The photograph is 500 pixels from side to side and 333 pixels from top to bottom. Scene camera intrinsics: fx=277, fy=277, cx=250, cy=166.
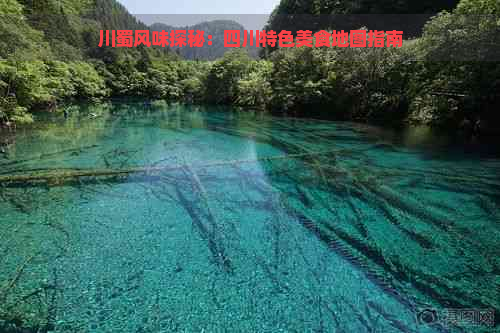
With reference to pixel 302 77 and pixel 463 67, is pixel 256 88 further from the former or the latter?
pixel 463 67

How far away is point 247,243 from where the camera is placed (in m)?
6.04

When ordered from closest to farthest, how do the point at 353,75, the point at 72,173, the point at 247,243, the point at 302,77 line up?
the point at 247,243 → the point at 72,173 → the point at 353,75 → the point at 302,77

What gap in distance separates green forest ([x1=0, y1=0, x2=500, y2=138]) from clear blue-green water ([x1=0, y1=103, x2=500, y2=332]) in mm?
7016

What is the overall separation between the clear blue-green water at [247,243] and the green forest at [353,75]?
7016 millimetres

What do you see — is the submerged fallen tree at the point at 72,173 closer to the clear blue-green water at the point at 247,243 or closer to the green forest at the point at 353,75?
the clear blue-green water at the point at 247,243

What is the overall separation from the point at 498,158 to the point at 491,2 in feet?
28.9

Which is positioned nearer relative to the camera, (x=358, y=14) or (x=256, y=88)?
(x=256, y=88)

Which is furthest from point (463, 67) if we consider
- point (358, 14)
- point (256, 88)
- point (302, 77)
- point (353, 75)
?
point (358, 14)

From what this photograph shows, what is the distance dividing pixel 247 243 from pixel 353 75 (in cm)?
2142

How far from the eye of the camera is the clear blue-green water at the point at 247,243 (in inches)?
163

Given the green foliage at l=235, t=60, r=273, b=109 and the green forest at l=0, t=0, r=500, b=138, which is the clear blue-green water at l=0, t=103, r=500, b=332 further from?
the green foliage at l=235, t=60, r=273, b=109

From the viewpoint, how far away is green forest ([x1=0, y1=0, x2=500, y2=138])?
15203 mm

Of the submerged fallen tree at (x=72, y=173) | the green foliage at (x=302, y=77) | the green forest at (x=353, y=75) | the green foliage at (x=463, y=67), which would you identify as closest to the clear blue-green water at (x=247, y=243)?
the submerged fallen tree at (x=72, y=173)

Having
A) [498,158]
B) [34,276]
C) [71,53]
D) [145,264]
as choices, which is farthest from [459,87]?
[71,53]
